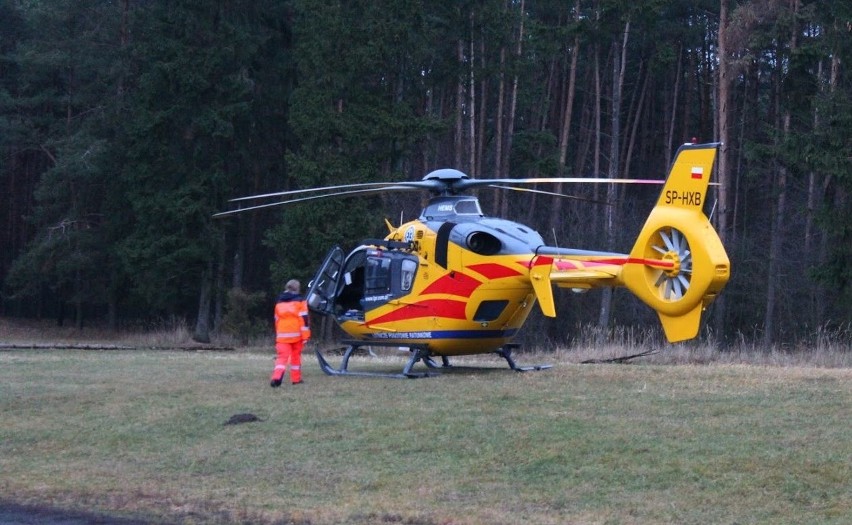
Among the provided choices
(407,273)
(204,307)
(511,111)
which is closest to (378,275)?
(407,273)

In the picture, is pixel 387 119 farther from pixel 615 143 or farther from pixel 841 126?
pixel 841 126

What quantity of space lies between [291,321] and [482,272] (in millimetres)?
3262

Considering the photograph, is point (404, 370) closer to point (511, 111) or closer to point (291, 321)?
point (291, 321)

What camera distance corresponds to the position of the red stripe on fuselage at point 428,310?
18.5 m

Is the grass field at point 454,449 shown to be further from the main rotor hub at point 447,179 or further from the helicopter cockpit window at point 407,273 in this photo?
the main rotor hub at point 447,179

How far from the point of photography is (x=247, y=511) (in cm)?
1102

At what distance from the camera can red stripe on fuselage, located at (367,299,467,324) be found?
18484 millimetres

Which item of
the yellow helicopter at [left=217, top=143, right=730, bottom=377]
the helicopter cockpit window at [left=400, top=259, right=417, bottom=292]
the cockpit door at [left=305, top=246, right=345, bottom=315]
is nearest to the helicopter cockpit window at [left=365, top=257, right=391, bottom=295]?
the yellow helicopter at [left=217, top=143, right=730, bottom=377]

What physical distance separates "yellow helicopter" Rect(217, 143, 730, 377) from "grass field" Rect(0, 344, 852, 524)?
108cm

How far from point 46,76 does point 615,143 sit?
87.9 feet

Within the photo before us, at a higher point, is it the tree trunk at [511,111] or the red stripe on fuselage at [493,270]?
the tree trunk at [511,111]

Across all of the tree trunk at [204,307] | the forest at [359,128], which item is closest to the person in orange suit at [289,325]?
the forest at [359,128]

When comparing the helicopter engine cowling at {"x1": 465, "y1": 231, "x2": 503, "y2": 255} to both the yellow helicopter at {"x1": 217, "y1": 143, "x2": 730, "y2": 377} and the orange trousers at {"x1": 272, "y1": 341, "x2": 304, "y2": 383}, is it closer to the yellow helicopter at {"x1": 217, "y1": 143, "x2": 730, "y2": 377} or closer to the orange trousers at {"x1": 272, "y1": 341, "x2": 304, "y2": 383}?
the yellow helicopter at {"x1": 217, "y1": 143, "x2": 730, "y2": 377}

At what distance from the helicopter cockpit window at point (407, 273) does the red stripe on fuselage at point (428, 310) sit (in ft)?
1.16
